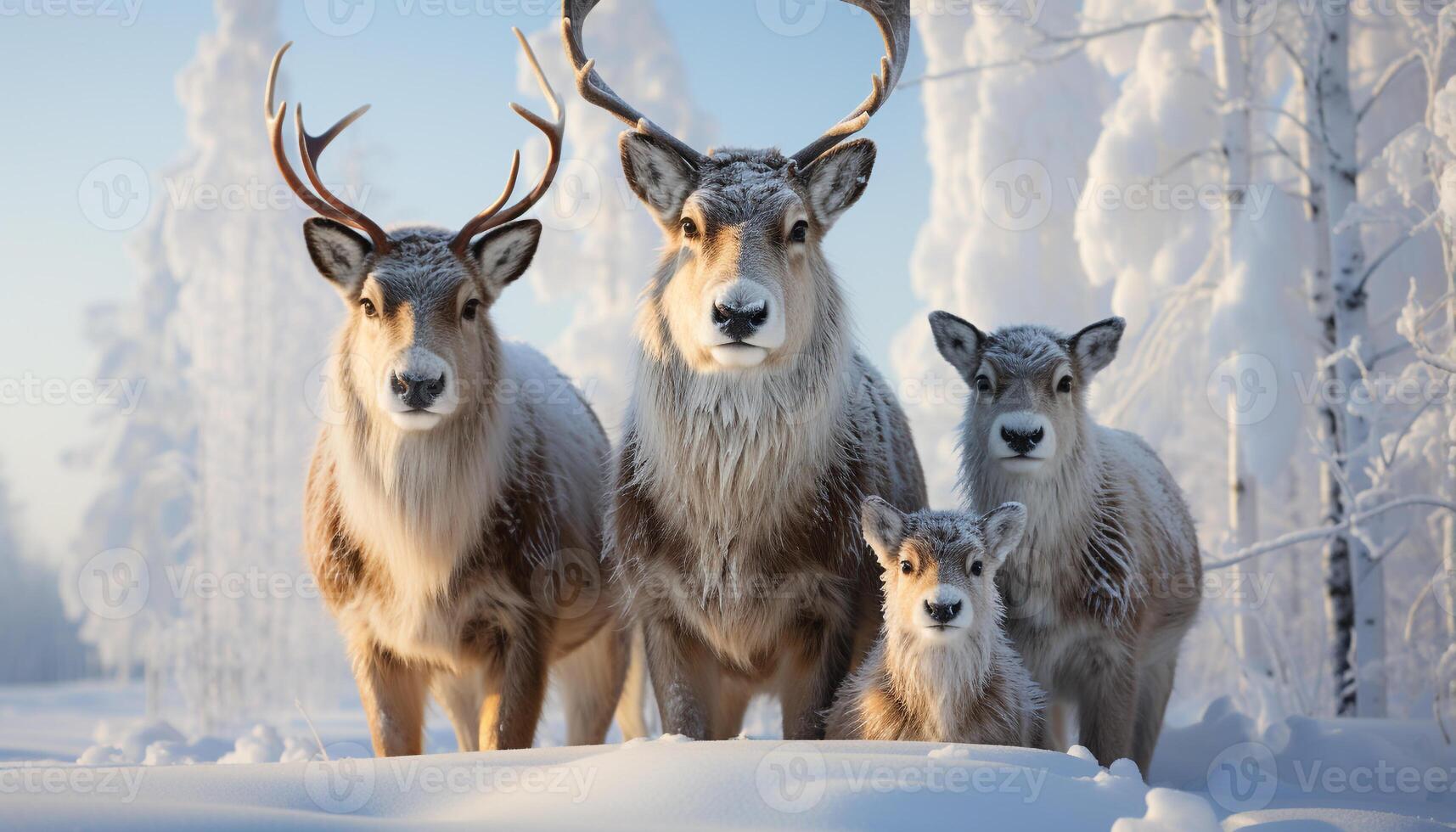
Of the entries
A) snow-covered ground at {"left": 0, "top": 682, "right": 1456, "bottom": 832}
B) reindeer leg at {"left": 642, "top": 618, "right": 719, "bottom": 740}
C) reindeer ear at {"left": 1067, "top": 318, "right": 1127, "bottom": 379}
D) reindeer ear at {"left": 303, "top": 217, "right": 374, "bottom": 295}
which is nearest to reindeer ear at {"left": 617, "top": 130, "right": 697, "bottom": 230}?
reindeer ear at {"left": 303, "top": 217, "right": 374, "bottom": 295}

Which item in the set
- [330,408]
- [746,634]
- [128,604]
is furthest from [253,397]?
[746,634]

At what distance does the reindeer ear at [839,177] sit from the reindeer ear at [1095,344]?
125cm

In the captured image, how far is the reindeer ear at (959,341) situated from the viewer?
5.42m

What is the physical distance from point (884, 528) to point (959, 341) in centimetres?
119

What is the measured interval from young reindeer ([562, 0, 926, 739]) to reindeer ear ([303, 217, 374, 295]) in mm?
1309

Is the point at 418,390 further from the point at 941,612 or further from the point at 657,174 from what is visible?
the point at 941,612

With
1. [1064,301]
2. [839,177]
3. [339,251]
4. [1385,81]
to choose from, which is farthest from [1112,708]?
[1064,301]

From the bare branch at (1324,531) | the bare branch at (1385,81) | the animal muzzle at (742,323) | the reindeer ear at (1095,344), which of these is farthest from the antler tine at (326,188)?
the bare branch at (1385,81)

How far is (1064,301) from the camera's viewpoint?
16047 mm

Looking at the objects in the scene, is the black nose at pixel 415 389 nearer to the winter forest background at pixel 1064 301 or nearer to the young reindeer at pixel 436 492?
the young reindeer at pixel 436 492

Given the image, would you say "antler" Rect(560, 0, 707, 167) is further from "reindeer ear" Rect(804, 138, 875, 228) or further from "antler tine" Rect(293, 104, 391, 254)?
"antler tine" Rect(293, 104, 391, 254)

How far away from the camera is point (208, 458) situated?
18.0 metres

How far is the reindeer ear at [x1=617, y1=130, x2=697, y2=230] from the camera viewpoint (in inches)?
200

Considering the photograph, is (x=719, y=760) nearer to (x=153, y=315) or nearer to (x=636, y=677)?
(x=636, y=677)
